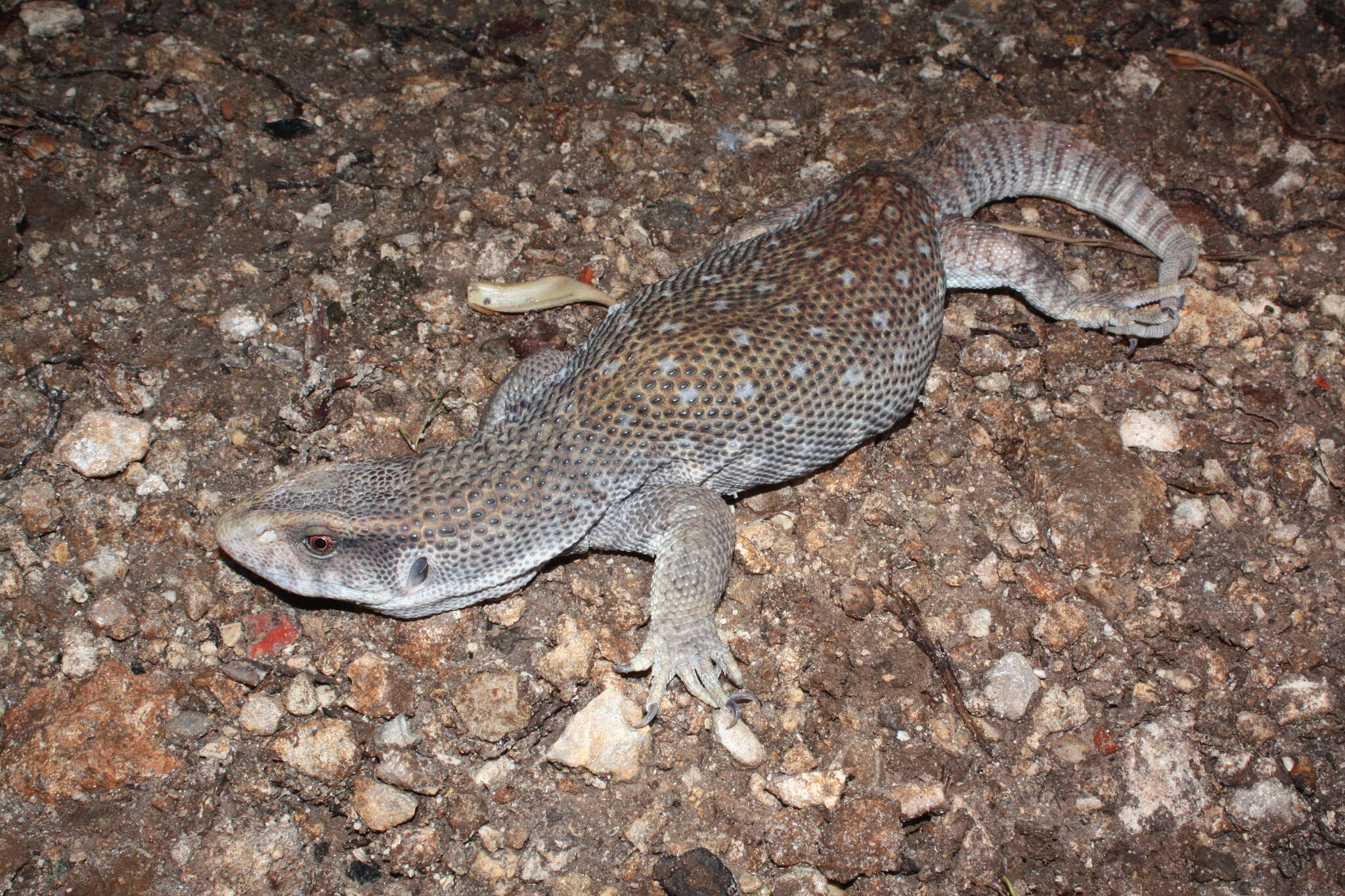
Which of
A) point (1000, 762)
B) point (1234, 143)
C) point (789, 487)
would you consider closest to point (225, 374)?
point (789, 487)

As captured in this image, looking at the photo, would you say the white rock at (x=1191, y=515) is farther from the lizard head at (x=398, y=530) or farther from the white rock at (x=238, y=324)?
the white rock at (x=238, y=324)

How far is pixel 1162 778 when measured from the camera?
402cm

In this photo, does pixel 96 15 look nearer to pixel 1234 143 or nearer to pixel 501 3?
pixel 501 3

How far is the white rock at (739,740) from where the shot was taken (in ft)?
13.1

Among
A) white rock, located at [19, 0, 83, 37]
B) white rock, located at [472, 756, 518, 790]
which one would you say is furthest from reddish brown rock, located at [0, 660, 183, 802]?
white rock, located at [19, 0, 83, 37]

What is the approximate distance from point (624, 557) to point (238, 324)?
2.54 m

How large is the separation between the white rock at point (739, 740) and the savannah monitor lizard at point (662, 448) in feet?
0.32

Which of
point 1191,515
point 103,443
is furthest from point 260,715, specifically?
point 1191,515

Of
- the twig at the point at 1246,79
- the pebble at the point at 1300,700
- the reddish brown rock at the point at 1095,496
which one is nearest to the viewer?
the pebble at the point at 1300,700

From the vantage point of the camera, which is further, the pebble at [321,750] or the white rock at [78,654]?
the white rock at [78,654]

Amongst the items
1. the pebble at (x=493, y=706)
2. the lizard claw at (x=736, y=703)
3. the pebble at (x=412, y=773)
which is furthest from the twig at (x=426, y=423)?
the lizard claw at (x=736, y=703)

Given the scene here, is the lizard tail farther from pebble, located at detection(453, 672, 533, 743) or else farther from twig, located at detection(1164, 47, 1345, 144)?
pebble, located at detection(453, 672, 533, 743)

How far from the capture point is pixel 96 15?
605 centimetres

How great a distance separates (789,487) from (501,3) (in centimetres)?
426
